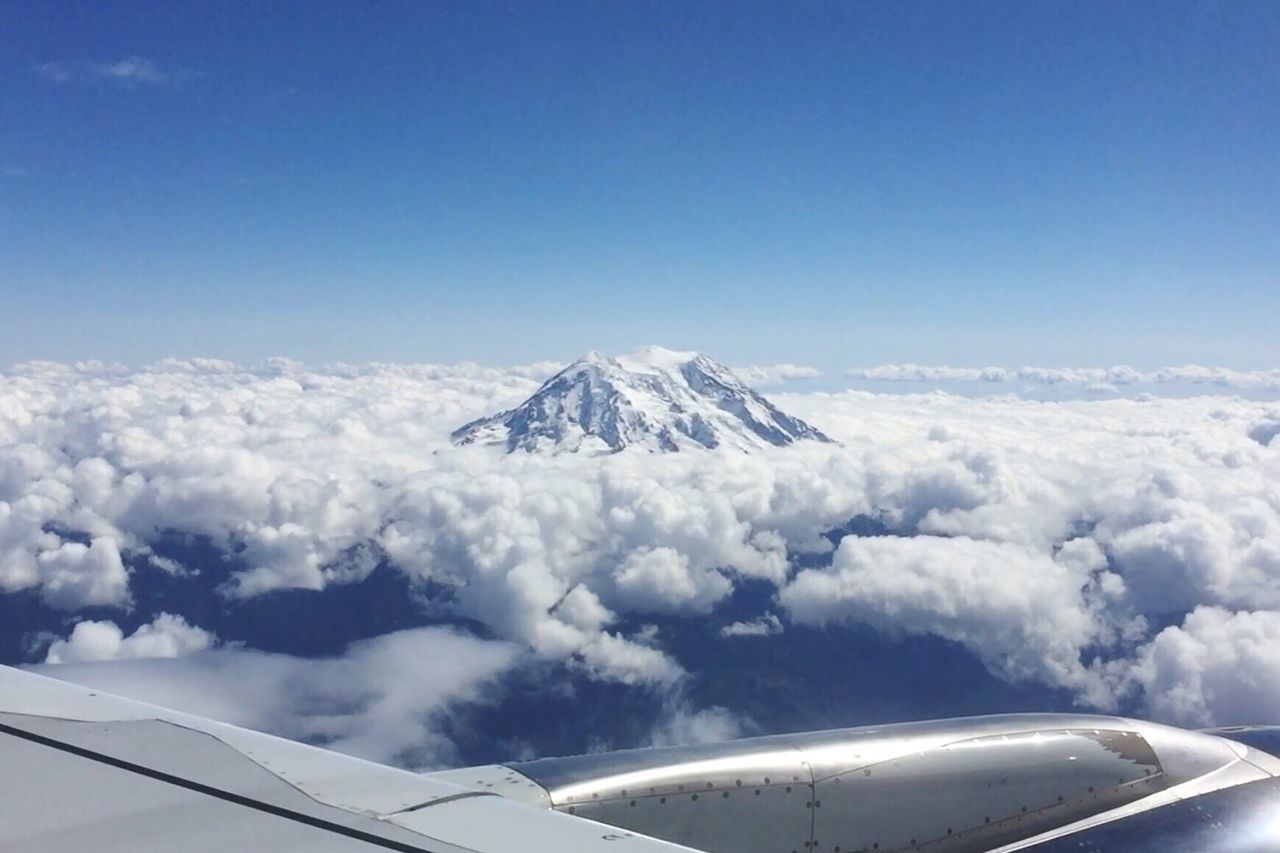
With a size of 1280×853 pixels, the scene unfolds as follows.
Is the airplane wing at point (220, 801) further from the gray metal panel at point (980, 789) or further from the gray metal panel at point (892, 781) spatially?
the gray metal panel at point (980, 789)

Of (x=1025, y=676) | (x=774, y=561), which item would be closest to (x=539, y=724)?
(x=1025, y=676)

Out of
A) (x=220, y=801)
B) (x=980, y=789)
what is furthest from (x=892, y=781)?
(x=220, y=801)

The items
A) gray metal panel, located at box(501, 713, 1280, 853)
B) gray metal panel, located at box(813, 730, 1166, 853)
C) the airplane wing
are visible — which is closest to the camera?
the airplane wing

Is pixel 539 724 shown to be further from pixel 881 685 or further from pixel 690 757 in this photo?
pixel 690 757

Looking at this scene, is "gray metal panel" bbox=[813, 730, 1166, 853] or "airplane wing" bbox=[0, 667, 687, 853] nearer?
"airplane wing" bbox=[0, 667, 687, 853]

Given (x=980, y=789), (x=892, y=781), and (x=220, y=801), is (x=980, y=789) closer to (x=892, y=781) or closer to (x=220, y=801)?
(x=892, y=781)

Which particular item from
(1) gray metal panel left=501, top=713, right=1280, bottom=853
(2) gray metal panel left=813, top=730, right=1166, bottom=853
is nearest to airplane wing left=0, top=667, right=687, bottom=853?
(1) gray metal panel left=501, top=713, right=1280, bottom=853

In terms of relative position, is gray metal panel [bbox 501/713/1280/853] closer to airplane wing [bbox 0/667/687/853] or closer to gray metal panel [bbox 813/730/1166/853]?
gray metal panel [bbox 813/730/1166/853]

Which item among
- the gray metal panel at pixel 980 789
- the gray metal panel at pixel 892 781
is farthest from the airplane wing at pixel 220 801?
the gray metal panel at pixel 980 789
